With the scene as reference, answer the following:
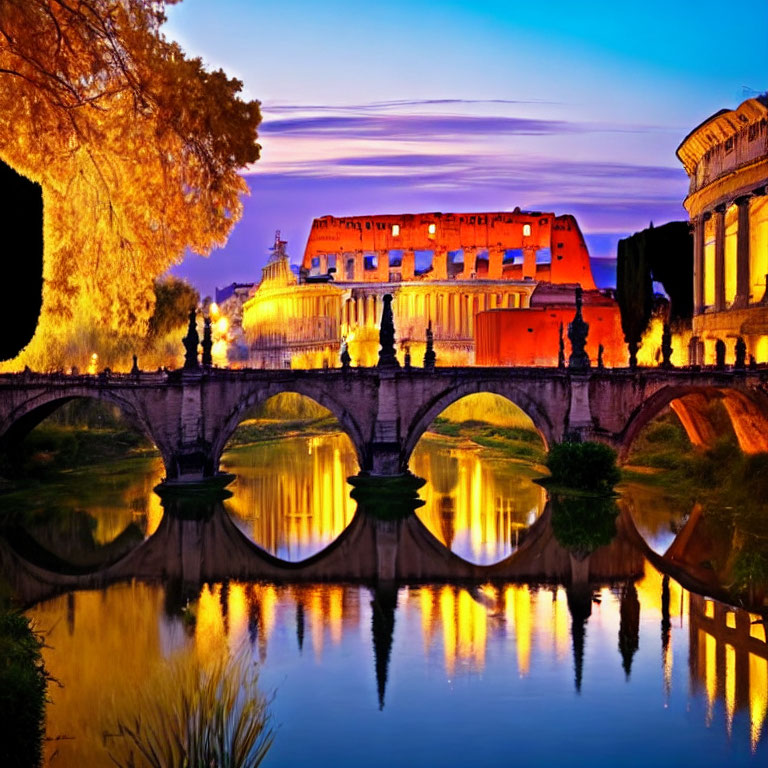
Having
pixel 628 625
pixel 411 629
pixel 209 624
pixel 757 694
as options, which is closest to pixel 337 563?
pixel 209 624

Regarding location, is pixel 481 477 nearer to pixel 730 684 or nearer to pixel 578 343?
pixel 578 343

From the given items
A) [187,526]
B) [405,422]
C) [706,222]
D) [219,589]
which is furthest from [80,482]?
[706,222]

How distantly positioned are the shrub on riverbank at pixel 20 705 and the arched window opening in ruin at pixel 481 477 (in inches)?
625

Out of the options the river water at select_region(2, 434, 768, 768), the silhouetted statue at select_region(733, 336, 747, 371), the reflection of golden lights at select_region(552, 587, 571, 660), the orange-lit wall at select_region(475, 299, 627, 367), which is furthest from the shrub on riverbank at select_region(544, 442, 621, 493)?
the orange-lit wall at select_region(475, 299, 627, 367)

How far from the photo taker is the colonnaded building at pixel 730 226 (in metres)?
43.0

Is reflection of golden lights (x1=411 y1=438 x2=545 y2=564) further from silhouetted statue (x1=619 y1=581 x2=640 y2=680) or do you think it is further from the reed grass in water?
the reed grass in water

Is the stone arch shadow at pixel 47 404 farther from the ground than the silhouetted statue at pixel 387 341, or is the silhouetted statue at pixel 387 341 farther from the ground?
the silhouetted statue at pixel 387 341

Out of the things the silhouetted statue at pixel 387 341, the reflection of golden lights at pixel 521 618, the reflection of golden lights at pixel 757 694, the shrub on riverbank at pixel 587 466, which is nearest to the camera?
the reflection of golden lights at pixel 757 694

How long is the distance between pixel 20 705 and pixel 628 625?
1342 centimetres

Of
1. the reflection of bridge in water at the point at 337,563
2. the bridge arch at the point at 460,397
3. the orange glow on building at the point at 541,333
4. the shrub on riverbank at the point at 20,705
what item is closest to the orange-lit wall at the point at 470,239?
the orange glow on building at the point at 541,333

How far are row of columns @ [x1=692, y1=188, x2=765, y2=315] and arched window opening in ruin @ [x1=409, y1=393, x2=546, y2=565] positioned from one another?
1056 centimetres

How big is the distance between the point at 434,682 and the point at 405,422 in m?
23.1

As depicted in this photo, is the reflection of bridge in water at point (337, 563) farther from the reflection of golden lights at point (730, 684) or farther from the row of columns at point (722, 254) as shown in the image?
the row of columns at point (722, 254)

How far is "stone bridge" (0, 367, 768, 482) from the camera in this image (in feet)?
138
